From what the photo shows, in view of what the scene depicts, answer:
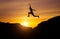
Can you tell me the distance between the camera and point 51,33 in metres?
69.7

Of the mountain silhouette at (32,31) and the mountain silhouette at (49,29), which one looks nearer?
the mountain silhouette at (32,31)

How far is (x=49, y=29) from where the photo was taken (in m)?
71.0

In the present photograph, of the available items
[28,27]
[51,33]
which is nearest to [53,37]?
[51,33]

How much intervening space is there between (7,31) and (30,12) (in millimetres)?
23558

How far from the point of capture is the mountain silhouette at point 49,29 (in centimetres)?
6900

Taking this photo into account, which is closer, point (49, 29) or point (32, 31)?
point (49, 29)

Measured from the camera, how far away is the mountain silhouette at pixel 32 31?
6856 centimetres

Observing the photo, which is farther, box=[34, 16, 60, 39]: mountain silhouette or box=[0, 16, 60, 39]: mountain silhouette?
box=[34, 16, 60, 39]: mountain silhouette

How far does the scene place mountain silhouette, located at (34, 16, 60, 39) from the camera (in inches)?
2717

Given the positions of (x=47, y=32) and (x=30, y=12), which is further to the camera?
(x=47, y=32)

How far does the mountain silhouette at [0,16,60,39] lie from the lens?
68562 mm

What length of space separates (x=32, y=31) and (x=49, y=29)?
21.1 ft

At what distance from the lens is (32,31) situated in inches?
2886

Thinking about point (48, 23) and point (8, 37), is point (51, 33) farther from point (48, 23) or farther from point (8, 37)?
point (8, 37)
